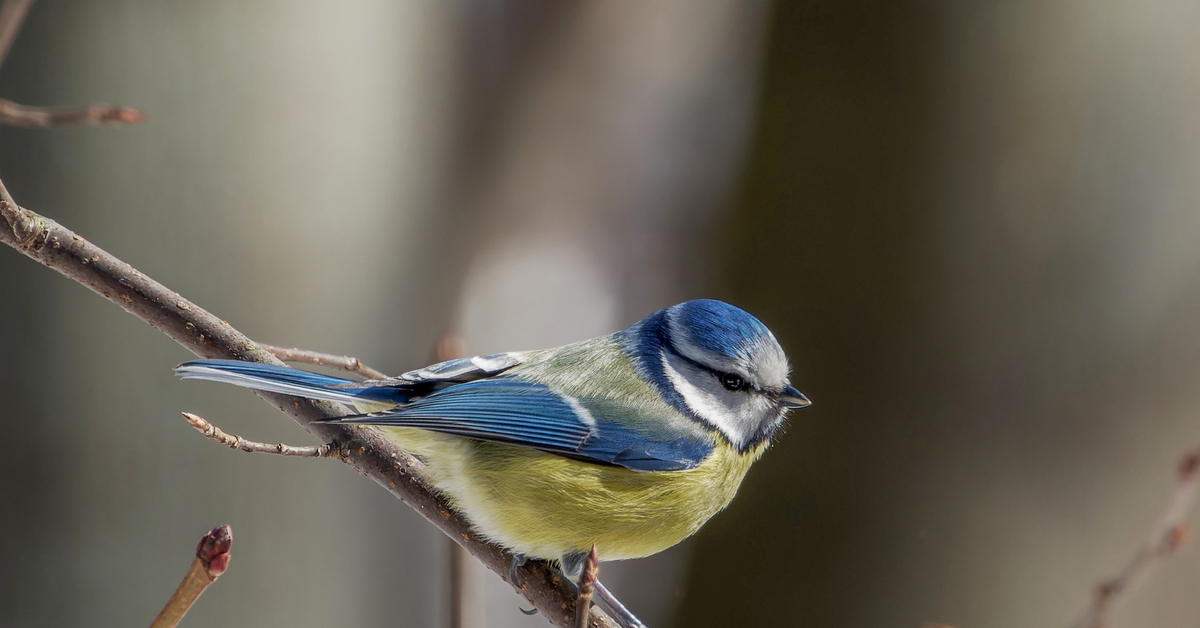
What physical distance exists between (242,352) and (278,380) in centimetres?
11

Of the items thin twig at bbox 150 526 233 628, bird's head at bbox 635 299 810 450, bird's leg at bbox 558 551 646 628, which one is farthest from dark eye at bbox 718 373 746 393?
thin twig at bbox 150 526 233 628

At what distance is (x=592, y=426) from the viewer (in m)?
1.13

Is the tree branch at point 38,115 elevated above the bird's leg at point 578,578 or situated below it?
above

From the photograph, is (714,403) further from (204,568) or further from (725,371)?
(204,568)

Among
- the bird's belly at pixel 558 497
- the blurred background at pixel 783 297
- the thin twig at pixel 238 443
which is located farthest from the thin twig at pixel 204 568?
the blurred background at pixel 783 297

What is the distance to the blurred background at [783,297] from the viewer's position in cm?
153

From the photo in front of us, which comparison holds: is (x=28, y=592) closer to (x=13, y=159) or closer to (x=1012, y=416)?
(x=13, y=159)

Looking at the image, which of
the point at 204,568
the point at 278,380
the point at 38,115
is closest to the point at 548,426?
the point at 278,380

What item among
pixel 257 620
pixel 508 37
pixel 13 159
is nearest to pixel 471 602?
pixel 257 620

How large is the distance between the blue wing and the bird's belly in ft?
0.06

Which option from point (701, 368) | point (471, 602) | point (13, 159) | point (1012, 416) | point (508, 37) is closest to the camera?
point (471, 602)

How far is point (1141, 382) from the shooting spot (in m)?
1.80

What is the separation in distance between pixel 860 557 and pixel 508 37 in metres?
2.05

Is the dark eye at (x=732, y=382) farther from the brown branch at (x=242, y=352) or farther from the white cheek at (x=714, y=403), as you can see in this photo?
the brown branch at (x=242, y=352)
